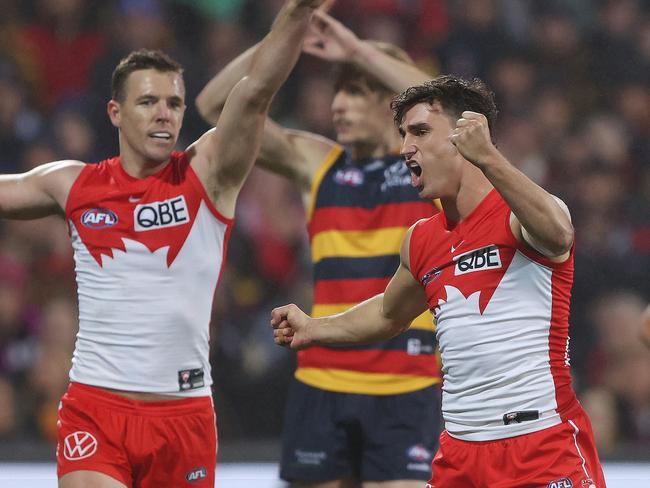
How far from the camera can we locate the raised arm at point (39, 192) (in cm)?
423

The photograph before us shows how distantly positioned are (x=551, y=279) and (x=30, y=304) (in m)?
4.87

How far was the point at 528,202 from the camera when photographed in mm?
3021

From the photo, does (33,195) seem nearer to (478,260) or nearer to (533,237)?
(478,260)

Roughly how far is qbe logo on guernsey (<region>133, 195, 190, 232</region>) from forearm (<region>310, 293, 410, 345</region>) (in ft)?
2.41

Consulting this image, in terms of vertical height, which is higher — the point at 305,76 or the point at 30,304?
the point at 305,76

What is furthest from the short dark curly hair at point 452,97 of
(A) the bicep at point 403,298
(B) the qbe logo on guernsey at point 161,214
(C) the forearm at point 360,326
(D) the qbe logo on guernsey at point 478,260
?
(B) the qbe logo on guernsey at point 161,214

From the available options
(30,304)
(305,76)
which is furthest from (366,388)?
(305,76)

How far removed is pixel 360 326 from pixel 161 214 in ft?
2.92

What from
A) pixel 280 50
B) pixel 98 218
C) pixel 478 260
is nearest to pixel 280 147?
pixel 280 50

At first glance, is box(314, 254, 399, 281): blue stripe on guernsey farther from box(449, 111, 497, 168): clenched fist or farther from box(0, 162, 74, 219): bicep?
box(449, 111, 497, 168): clenched fist

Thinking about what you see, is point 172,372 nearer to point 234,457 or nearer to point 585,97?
point 234,457

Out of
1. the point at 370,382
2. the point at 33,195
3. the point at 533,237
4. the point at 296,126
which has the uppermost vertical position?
the point at 296,126

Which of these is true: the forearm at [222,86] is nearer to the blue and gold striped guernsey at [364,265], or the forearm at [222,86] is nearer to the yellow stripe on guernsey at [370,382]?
the blue and gold striped guernsey at [364,265]

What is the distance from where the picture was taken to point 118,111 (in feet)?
14.3
